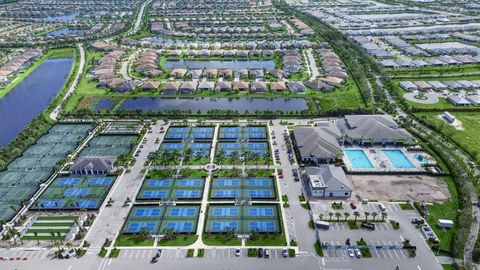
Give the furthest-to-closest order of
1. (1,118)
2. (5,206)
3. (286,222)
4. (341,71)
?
1. (341,71)
2. (1,118)
3. (5,206)
4. (286,222)

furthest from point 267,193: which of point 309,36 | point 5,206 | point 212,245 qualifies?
point 309,36

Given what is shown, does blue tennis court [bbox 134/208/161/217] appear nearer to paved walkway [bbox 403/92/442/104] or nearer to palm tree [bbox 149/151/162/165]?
palm tree [bbox 149/151/162/165]

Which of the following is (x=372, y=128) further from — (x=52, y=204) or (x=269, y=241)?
(x=52, y=204)

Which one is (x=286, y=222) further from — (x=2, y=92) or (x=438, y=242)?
(x=2, y=92)

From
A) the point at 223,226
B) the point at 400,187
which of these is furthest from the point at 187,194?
the point at 400,187

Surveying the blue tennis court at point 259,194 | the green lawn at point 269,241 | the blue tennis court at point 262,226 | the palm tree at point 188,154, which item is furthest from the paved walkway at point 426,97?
the green lawn at point 269,241

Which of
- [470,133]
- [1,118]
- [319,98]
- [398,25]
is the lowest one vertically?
[470,133]

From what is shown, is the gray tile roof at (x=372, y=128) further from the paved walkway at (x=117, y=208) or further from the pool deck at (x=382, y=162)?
the paved walkway at (x=117, y=208)

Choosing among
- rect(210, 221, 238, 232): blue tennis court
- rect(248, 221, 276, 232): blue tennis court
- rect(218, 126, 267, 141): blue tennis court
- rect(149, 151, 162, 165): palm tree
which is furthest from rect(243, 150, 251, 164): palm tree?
rect(210, 221, 238, 232): blue tennis court
